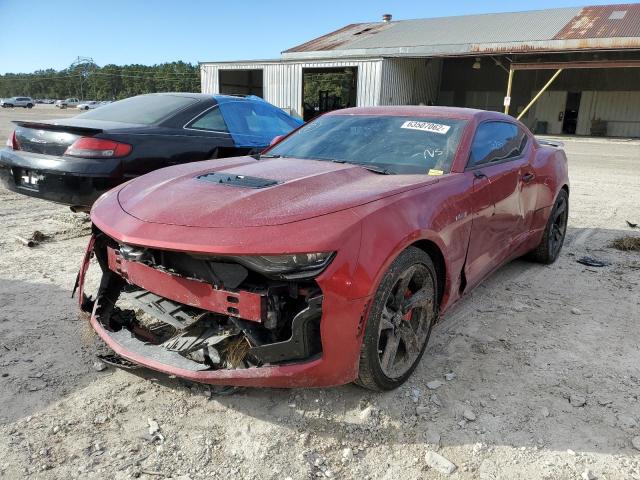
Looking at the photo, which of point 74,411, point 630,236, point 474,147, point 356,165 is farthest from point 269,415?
point 630,236

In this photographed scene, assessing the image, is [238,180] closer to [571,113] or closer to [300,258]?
[300,258]

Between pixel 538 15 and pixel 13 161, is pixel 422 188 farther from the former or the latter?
A: pixel 538 15

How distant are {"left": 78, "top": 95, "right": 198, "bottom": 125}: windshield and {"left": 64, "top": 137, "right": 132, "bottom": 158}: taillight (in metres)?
0.58

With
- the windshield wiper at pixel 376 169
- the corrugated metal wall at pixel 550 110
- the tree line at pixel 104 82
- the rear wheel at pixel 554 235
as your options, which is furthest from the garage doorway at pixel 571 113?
the tree line at pixel 104 82

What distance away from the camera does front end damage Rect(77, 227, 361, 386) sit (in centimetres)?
216

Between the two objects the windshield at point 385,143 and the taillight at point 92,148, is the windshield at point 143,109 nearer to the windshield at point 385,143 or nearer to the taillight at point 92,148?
the taillight at point 92,148

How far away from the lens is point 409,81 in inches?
1090

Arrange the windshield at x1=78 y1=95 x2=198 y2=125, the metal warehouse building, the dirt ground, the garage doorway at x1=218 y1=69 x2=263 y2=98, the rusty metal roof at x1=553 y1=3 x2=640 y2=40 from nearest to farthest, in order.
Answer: the dirt ground < the windshield at x1=78 y1=95 x2=198 y2=125 < the rusty metal roof at x1=553 y1=3 x2=640 y2=40 < the metal warehouse building < the garage doorway at x1=218 y1=69 x2=263 y2=98

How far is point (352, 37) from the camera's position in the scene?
31734mm

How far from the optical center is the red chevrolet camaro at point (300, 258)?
217cm

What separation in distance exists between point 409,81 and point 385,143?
2592 cm

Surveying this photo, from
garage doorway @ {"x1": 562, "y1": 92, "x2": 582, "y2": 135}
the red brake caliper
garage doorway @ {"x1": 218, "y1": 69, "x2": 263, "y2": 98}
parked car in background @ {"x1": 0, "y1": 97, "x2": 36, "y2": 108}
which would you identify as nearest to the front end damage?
the red brake caliper

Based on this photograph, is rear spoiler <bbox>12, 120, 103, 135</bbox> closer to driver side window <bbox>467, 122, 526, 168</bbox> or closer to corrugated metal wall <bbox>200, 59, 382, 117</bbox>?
driver side window <bbox>467, 122, 526, 168</bbox>

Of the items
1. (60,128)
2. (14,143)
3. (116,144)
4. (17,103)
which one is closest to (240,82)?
(14,143)
